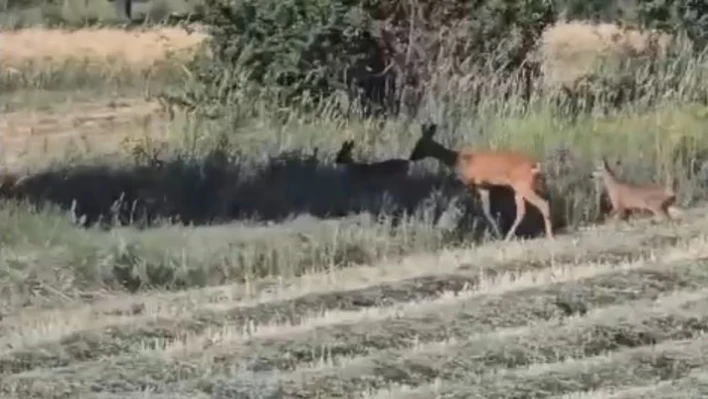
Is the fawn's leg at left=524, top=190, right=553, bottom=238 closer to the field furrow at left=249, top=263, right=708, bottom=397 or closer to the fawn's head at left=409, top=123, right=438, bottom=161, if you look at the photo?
the fawn's head at left=409, top=123, right=438, bottom=161

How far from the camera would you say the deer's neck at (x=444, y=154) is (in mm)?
11492

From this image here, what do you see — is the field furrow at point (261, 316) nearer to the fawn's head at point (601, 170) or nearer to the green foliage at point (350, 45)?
the fawn's head at point (601, 170)

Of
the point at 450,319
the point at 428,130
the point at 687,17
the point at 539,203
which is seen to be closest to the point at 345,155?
the point at 428,130

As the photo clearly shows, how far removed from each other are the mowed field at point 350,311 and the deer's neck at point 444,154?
0.87 meters

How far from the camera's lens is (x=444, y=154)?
11.6m

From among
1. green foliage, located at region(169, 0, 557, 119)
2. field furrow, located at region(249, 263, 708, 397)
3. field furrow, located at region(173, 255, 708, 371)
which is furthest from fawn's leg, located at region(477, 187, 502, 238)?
green foliage, located at region(169, 0, 557, 119)

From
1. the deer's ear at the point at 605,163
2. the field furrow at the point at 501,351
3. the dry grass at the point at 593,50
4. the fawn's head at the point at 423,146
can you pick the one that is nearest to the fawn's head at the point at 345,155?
the fawn's head at the point at 423,146

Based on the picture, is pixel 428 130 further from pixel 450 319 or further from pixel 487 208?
pixel 450 319

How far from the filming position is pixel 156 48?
2108 cm

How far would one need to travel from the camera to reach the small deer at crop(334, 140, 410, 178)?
11781 millimetres

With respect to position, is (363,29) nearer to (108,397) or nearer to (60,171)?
(60,171)

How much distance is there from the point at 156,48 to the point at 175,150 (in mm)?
8360

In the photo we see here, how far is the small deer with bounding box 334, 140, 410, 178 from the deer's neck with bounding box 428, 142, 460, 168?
1.11 ft

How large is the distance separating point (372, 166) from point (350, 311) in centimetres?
314
